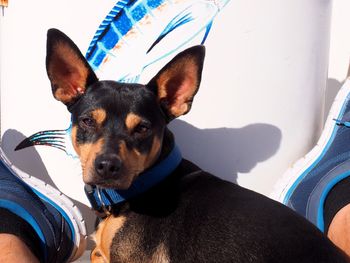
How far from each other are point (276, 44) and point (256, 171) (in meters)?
0.73

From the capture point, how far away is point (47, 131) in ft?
9.11

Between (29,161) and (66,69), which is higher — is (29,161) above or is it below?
below

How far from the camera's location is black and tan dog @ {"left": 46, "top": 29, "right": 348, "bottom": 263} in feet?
6.77

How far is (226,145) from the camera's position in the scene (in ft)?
9.42

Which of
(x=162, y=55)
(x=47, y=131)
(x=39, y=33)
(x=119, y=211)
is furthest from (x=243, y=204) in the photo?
Result: (x=39, y=33)

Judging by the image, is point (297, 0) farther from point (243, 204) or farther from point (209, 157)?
point (243, 204)

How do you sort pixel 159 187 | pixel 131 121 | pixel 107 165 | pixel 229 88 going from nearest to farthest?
1. pixel 107 165
2. pixel 131 121
3. pixel 159 187
4. pixel 229 88

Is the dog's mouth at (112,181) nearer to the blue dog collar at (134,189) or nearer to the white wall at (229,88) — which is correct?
the blue dog collar at (134,189)

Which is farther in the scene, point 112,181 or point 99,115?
point 99,115

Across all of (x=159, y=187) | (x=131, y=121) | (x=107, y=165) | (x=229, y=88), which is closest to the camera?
(x=107, y=165)

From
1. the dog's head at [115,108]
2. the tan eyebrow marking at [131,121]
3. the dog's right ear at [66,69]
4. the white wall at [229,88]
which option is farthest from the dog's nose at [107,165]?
the white wall at [229,88]

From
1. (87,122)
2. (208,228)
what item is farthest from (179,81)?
(208,228)

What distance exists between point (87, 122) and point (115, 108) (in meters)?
0.14

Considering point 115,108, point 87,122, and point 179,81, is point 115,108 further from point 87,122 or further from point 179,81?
point 179,81
